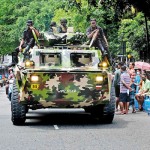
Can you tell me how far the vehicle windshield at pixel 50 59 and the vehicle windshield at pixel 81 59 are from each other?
37cm

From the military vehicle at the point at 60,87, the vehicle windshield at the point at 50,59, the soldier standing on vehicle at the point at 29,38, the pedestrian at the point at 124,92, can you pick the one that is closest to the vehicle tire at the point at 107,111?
the military vehicle at the point at 60,87

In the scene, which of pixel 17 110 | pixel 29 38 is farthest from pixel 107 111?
pixel 29 38

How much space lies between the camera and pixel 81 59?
16.3 m

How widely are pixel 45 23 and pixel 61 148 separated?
4811cm

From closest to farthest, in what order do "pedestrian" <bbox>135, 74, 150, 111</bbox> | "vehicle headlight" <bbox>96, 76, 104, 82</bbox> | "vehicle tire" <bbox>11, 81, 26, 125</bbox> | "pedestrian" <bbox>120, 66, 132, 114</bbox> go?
"vehicle headlight" <bbox>96, 76, 104, 82</bbox>
"vehicle tire" <bbox>11, 81, 26, 125</bbox>
"pedestrian" <bbox>120, 66, 132, 114</bbox>
"pedestrian" <bbox>135, 74, 150, 111</bbox>

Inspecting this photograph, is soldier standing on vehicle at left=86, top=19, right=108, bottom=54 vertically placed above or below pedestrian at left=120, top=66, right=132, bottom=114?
above

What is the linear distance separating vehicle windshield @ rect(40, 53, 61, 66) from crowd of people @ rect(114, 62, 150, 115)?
4.24 metres

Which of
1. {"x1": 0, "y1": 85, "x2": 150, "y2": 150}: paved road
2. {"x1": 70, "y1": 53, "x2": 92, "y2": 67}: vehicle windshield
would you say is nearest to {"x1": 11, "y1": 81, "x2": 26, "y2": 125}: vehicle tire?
{"x1": 0, "y1": 85, "x2": 150, "y2": 150}: paved road

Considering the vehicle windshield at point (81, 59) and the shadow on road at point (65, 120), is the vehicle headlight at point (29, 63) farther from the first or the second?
the shadow on road at point (65, 120)

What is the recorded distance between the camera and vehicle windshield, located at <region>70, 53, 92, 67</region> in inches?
641

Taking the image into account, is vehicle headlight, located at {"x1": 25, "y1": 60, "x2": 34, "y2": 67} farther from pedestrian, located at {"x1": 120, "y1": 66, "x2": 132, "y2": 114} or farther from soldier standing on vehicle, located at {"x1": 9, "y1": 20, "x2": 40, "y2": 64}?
pedestrian, located at {"x1": 120, "y1": 66, "x2": 132, "y2": 114}

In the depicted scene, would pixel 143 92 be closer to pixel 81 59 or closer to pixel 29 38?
pixel 81 59

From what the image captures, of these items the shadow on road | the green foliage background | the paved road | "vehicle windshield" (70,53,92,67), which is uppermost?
the green foliage background

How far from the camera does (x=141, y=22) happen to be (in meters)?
36.5
